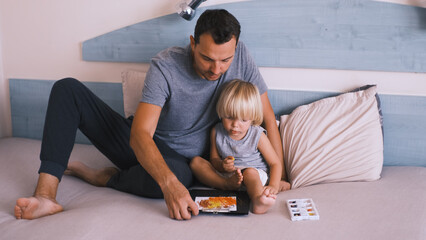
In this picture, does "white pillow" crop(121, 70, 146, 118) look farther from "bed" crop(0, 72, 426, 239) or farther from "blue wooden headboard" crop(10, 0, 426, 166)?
"blue wooden headboard" crop(10, 0, 426, 166)

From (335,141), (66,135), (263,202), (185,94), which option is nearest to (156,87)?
(185,94)

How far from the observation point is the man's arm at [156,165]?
1276mm

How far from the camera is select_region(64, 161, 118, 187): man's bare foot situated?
5.38ft

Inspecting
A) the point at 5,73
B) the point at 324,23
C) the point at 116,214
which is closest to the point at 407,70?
the point at 324,23

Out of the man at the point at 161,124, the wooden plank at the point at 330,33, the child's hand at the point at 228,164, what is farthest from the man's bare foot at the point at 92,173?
the wooden plank at the point at 330,33

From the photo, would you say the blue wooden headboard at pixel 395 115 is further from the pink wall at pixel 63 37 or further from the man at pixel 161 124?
the man at pixel 161 124

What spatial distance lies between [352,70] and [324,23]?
23 centimetres

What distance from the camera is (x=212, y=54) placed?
1409 millimetres

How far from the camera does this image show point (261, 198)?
4.26 ft

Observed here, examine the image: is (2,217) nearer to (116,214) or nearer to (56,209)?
(56,209)

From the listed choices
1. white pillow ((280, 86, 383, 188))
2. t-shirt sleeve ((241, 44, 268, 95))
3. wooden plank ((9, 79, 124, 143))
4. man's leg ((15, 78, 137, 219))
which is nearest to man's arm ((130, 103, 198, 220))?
man's leg ((15, 78, 137, 219))

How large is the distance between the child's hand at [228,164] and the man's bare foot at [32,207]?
58cm

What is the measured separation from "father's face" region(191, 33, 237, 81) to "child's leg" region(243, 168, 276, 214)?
37 centimetres

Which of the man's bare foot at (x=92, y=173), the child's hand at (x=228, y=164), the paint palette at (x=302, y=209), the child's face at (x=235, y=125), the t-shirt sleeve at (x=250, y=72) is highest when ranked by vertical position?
the t-shirt sleeve at (x=250, y=72)
